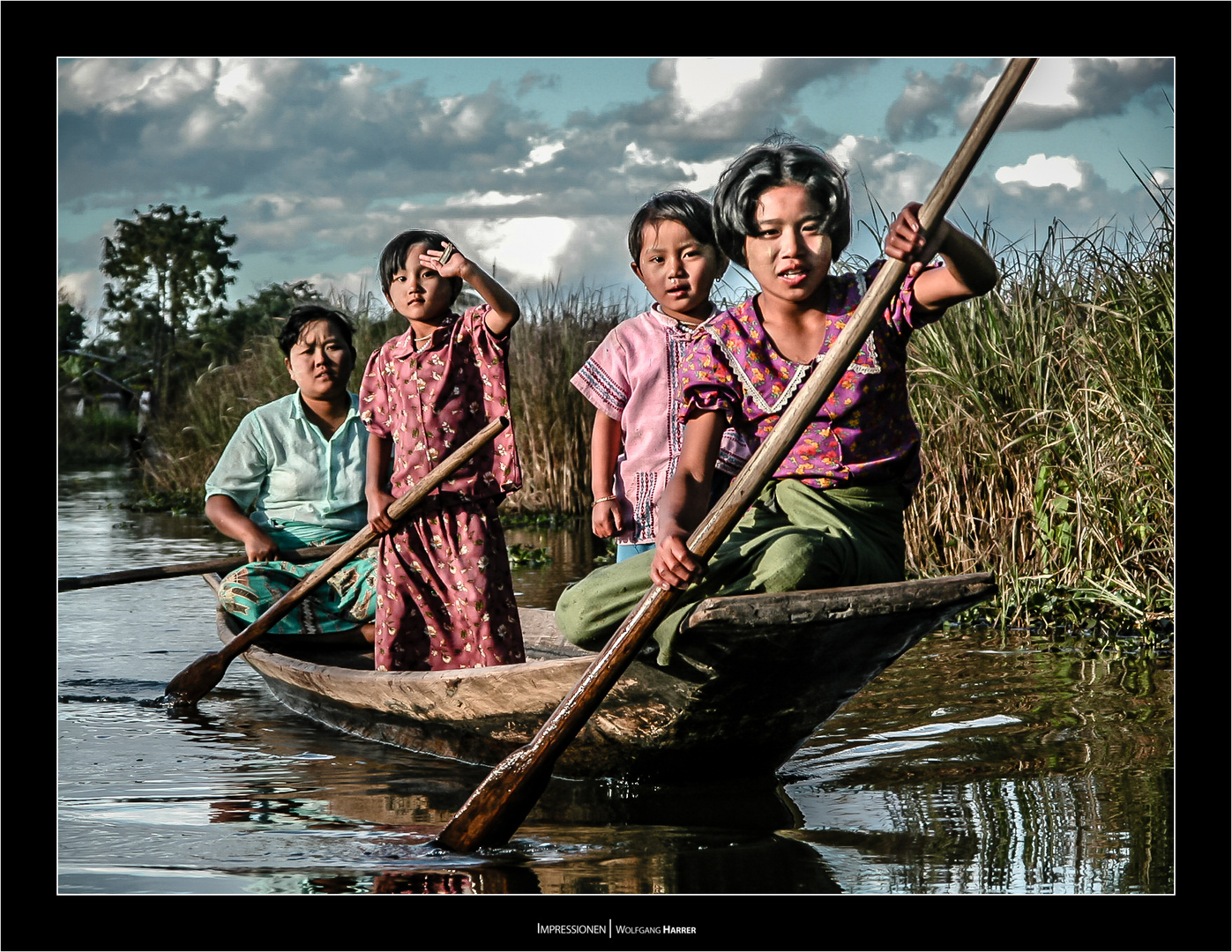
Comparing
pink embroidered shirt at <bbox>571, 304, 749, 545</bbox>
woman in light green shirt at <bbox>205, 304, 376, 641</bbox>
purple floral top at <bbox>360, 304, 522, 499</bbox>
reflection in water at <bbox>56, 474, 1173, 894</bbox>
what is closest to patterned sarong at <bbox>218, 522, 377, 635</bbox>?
woman in light green shirt at <bbox>205, 304, 376, 641</bbox>

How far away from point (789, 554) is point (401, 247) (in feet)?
5.25

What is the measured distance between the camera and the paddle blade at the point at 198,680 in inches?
178

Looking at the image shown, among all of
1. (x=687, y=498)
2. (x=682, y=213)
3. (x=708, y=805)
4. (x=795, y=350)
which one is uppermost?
(x=682, y=213)

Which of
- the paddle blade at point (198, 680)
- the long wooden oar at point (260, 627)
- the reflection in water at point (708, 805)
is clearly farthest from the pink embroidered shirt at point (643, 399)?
the paddle blade at point (198, 680)

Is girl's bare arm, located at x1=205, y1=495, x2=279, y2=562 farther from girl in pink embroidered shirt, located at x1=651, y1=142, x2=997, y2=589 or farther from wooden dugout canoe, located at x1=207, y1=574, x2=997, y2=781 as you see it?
girl in pink embroidered shirt, located at x1=651, y1=142, x2=997, y2=589

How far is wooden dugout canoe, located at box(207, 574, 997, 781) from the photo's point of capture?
8.59 ft

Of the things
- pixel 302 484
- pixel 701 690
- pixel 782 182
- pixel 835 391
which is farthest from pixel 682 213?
pixel 302 484

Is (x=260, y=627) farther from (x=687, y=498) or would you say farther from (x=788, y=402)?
(x=788, y=402)

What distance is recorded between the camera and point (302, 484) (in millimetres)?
4691

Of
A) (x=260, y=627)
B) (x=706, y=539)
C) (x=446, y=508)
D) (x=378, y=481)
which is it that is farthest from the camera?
(x=260, y=627)

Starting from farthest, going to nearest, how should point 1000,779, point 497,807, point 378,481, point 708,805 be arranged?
point 378,481 < point 1000,779 < point 708,805 < point 497,807

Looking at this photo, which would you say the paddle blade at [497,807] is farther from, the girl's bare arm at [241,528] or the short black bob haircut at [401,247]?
the girl's bare arm at [241,528]

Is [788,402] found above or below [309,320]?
below
